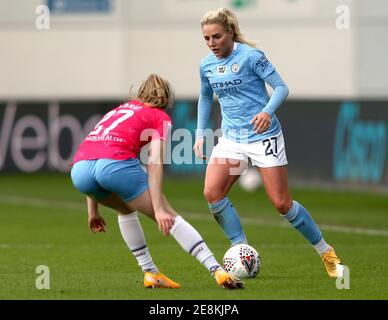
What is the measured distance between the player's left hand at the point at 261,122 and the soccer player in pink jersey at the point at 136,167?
2.84 ft

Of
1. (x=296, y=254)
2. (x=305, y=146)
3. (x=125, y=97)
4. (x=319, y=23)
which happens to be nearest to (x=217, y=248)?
(x=296, y=254)

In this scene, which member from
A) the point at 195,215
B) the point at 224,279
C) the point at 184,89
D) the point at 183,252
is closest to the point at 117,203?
the point at 224,279

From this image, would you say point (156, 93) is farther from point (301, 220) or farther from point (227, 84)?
point (301, 220)

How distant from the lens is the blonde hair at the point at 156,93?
372 inches

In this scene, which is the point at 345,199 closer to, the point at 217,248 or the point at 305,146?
the point at 305,146

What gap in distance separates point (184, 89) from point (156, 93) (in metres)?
17.2

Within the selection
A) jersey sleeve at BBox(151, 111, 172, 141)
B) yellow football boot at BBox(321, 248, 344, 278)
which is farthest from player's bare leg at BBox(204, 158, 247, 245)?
jersey sleeve at BBox(151, 111, 172, 141)

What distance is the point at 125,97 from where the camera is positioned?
88.3ft

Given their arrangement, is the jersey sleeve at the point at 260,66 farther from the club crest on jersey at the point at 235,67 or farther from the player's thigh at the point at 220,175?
the player's thigh at the point at 220,175

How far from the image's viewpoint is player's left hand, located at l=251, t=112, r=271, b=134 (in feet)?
32.9

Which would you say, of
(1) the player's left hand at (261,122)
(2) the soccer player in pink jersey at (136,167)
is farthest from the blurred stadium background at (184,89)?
(2) the soccer player in pink jersey at (136,167)

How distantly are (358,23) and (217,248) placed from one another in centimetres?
1103

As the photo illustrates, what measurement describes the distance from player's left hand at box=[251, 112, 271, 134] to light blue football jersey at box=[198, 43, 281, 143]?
0.47 meters

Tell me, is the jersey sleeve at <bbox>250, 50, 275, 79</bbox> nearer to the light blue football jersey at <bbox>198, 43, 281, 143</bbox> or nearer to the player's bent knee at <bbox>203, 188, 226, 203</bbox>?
the light blue football jersey at <bbox>198, 43, 281, 143</bbox>
